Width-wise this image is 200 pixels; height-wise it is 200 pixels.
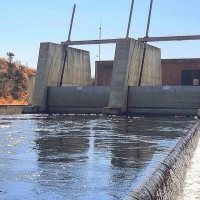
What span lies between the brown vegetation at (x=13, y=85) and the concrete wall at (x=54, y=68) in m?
19.3

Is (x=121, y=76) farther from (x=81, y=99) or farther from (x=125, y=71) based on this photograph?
(x=81, y=99)

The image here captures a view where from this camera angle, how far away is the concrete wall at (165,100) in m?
29.5

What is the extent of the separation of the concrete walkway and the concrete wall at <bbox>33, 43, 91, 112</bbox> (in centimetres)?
2258

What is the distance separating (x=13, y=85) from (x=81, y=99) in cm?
2768

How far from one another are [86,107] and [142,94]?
463 cm

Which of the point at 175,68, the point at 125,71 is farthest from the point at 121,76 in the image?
the point at 175,68

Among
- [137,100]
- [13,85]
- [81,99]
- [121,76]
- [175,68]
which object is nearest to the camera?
[137,100]

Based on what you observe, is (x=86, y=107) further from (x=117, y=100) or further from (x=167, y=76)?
(x=167, y=76)

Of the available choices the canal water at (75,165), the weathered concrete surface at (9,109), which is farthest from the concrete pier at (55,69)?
the canal water at (75,165)

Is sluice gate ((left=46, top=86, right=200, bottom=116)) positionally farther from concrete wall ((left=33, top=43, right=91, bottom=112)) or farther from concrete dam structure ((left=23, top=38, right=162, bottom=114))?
concrete wall ((left=33, top=43, right=91, bottom=112))

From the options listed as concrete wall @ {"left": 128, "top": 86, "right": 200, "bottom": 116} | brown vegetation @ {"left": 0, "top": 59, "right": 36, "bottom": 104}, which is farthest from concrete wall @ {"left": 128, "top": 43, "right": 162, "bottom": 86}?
brown vegetation @ {"left": 0, "top": 59, "right": 36, "bottom": 104}

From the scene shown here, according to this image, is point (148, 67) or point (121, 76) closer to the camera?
point (121, 76)

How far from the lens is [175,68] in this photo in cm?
3916

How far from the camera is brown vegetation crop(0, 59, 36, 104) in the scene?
55094 mm
